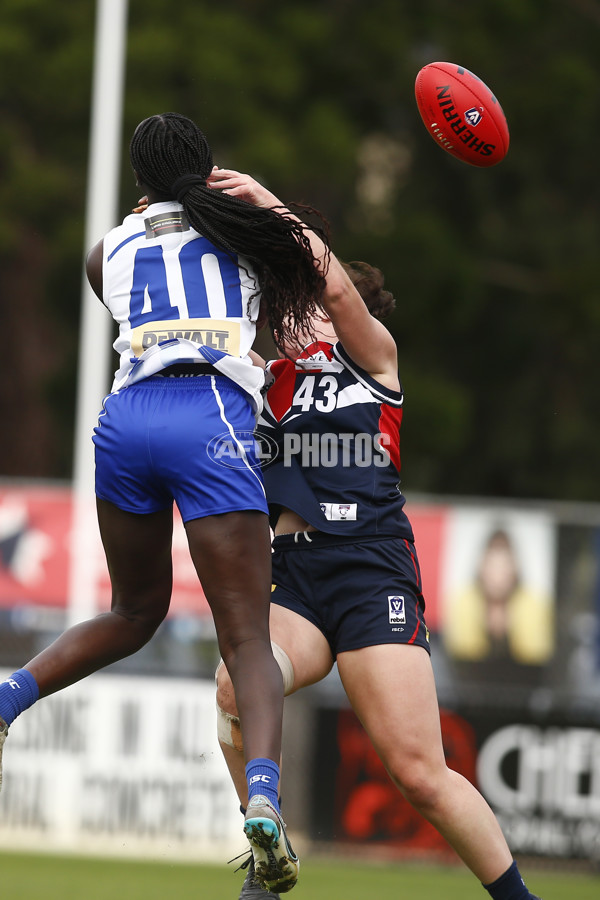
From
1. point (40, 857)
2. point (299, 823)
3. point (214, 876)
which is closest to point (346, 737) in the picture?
point (299, 823)

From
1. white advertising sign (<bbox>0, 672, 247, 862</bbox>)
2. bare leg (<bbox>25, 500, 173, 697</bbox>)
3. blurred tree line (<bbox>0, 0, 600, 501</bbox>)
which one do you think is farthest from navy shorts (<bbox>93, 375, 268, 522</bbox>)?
blurred tree line (<bbox>0, 0, 600, 501</bbox>)

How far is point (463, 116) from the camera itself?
4.88m

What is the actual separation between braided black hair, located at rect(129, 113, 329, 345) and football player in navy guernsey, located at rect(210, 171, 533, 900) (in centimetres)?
10

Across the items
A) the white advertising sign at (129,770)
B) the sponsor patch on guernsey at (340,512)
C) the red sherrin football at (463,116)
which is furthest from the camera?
the white advertising sign at (129,770)

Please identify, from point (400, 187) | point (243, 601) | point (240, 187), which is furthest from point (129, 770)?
point (400, 187)

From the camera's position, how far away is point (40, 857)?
9734 mm

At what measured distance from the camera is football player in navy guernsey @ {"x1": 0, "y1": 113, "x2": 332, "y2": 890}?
393 centimetres

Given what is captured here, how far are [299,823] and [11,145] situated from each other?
9.17 m

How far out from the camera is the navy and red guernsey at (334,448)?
15.0 feet

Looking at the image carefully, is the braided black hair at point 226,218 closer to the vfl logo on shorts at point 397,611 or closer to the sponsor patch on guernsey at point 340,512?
the sponsor patch on guernsey at point 340,512

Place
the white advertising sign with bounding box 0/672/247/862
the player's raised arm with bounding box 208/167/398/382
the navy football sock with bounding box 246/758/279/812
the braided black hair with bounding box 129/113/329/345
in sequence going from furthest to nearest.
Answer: the white advertising sign with bounding box 0/672/247/862 → the player's raised arm with bounding box 208/167/398/382 → the braided black hair with bounding box 129/113/329/345 → the navy football sock with bounding box 246/758/279/812

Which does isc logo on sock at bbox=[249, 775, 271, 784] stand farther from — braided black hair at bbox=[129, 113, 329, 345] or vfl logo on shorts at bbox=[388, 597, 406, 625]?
braided black hair at bbox=[129, 113, 329, 345]

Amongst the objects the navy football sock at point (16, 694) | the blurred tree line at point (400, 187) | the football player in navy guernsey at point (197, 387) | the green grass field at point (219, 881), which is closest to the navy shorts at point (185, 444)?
the football player in navy guernsey at point (197, 387)

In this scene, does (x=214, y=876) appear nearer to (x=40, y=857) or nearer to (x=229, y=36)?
(x=40, y=857)
